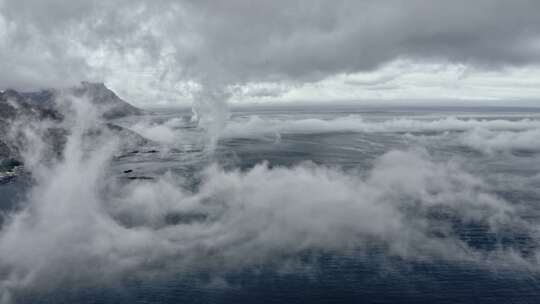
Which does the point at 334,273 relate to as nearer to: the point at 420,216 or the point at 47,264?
the point at 420,216

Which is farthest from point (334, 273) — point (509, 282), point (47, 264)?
point (47, 264)

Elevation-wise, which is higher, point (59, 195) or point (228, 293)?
point (59, 195)

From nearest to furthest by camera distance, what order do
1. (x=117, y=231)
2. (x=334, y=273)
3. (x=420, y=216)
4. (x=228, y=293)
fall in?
1. (x=228, y=293)
2. (x=334, y=273)
3. (x=117, y=231)
4. (x=420, y=216)

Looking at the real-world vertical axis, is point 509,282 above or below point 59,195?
below

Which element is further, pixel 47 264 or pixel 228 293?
pixel 47 264

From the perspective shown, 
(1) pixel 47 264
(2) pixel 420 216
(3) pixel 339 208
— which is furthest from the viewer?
(3) pixel 339 208

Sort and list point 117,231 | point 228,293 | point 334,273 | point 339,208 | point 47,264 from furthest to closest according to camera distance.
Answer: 1. point 339,208
2. point 117,231
3. point 47,264
4. point 334,273
5. point 228,293

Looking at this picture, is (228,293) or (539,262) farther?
(539,262)

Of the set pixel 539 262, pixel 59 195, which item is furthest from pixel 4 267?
pixel 539 262

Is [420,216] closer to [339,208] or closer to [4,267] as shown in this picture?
[339,208]
